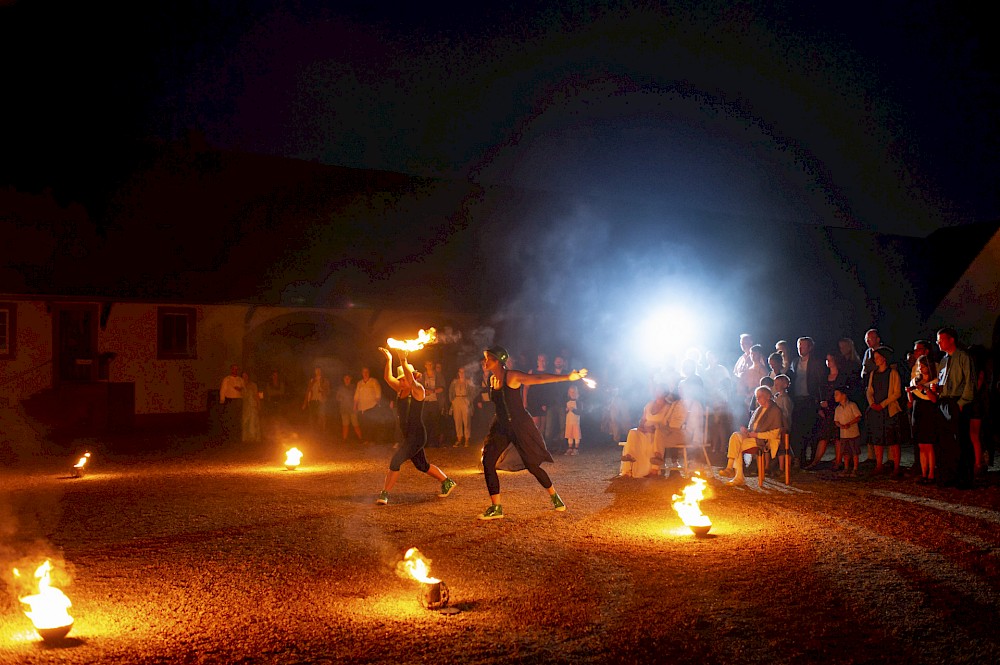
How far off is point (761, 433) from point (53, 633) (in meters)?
9.31

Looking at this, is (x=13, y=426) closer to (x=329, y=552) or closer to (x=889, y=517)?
(x=329, y=552)

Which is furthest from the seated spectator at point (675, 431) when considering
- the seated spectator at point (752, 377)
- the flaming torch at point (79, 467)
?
the flaming torch at point (79, 467)

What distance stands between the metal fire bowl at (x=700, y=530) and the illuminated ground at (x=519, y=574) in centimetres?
11

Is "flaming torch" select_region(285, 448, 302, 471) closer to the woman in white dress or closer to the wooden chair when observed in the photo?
the woman in white dress

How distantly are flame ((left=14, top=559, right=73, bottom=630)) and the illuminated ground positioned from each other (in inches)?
5.4

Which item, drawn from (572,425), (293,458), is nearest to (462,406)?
(572,425)

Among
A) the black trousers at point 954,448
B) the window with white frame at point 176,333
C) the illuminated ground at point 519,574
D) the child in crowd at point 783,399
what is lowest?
the illuminated ground at point 519,574

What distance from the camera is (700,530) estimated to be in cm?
789

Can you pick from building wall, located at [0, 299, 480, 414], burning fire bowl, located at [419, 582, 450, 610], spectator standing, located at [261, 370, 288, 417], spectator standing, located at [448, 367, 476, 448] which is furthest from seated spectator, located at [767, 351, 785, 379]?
building wall, located at [0, 299, 480, 414]

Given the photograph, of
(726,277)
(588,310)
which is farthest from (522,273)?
(726,277)

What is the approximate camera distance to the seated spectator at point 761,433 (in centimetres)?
1185

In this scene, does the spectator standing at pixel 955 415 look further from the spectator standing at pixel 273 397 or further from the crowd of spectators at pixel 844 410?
the spectator standing at pixel 273 397

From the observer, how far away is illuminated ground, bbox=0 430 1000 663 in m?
4.93

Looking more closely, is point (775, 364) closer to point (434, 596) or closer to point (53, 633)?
point (434, 596)
